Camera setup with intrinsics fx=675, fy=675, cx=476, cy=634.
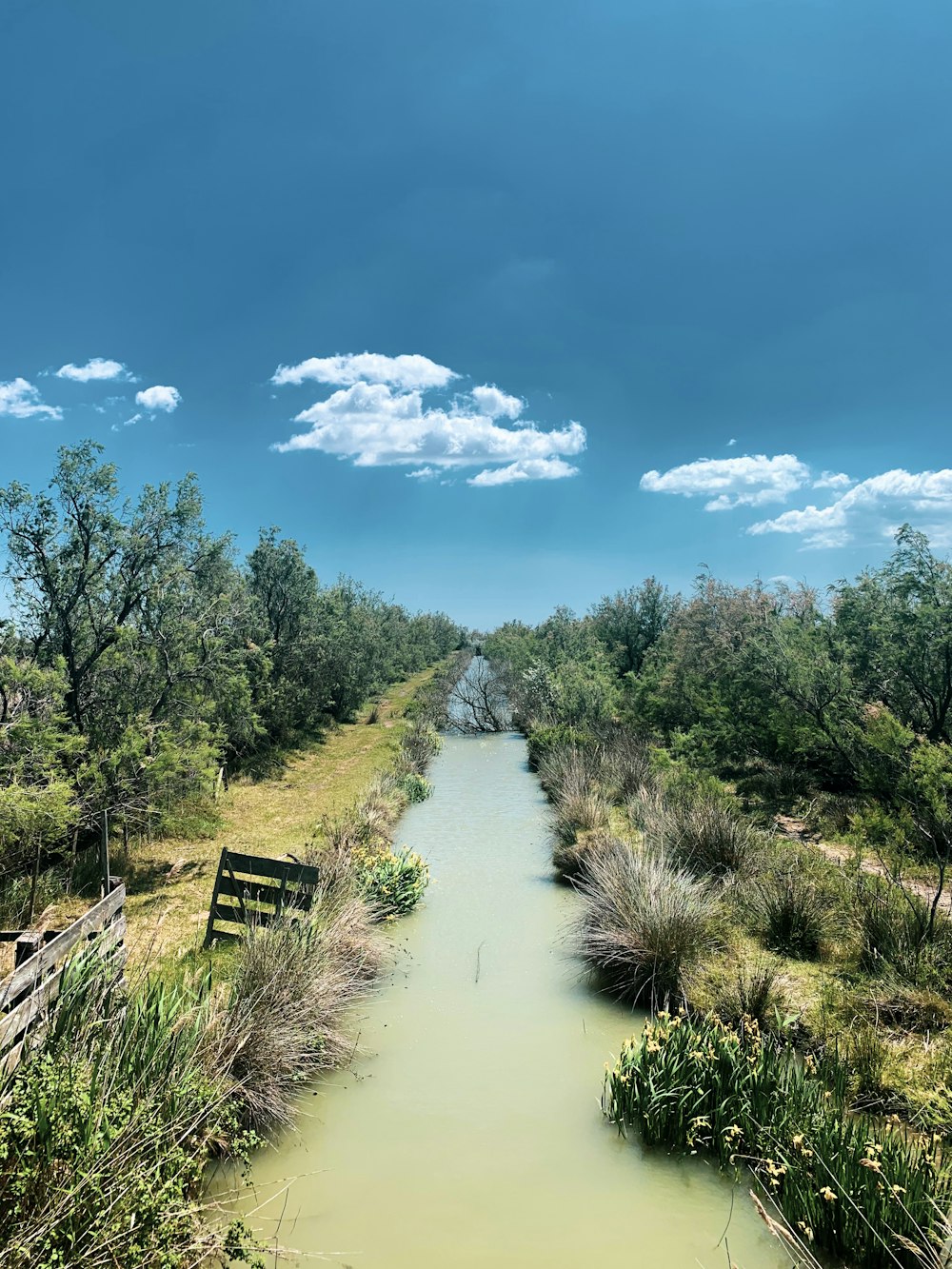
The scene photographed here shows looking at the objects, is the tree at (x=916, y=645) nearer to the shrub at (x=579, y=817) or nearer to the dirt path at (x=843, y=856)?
the dirt path at (x=843, y=856)

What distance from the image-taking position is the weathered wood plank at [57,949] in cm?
503

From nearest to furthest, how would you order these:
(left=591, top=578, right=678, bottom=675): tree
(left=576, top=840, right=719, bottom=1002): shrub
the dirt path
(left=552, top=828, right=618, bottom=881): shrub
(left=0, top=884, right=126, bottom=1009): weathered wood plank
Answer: (left=0, top=884, right=126, bottom=1009): weathered wood plank < (left=576, top=840, right=719, bottom=1002): shrub < the dirt path < (left=552, top=828, right=618, bottom=881): shrub < (left=591, top=578, right=678, bottom=675): tree

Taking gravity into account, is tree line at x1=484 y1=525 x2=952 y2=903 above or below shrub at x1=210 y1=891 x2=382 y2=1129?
above

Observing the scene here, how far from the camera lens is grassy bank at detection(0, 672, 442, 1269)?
3.62m

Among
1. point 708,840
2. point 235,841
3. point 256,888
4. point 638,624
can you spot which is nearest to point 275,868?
point 256,888

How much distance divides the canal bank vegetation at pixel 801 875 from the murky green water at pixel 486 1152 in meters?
0.48

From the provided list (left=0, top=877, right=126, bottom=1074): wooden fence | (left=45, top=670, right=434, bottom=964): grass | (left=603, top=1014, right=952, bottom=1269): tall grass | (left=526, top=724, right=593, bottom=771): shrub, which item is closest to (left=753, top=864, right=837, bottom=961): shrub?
(left=603, top=1014, right=952, bottom=1269): tall grass

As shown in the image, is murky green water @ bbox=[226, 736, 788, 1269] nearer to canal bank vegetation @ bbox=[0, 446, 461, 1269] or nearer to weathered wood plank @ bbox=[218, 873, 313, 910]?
canal bank vegetation @ bbox=[0, 446, 461, 1269]

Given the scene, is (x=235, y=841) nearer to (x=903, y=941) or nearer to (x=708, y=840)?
(x=708, y=840)

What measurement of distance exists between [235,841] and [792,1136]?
493 inches

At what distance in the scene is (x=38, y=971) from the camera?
209 inches

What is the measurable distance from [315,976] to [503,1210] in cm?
281

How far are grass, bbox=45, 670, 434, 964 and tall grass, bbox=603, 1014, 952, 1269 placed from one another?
15.7ft

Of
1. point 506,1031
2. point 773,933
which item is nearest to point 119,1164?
point 506,1031
